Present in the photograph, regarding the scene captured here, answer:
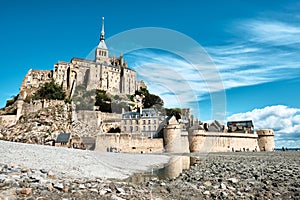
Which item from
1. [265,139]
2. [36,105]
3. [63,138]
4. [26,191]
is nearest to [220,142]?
[265,139]

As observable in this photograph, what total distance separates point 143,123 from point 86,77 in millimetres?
25229

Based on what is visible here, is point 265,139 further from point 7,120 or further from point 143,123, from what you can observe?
point 7,120

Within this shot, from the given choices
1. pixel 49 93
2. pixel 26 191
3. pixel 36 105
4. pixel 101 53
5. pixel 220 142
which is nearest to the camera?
pixel 26 191

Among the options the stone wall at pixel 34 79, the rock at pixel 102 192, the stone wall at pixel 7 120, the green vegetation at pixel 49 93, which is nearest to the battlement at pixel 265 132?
the green vegetation at pixel 49 93

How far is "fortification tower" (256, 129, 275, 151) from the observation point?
33031 millimetres

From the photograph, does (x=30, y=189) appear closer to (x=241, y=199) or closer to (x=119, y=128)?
(x=241, y=199)

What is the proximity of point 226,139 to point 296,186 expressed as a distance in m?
24.1

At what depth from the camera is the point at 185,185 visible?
6277 mm

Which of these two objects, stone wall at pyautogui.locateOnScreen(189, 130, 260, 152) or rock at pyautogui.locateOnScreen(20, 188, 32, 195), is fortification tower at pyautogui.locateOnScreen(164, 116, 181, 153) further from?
rock at pyautogui.locateOnScreen(20, 188, 32, 195)

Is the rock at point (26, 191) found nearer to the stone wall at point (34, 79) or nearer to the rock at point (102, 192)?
the rock at point (102, 192)

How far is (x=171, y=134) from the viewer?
2444 cm

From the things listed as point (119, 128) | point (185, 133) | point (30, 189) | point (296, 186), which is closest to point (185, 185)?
point (296, 186)

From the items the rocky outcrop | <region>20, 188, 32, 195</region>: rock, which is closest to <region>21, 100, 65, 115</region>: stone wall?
the rocky outcrop

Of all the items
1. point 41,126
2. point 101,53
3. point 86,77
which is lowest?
point 41,126
